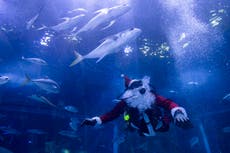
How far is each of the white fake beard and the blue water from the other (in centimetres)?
174

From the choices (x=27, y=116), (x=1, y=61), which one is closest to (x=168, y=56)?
(x=1, y=61)

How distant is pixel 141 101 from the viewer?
15.0ft

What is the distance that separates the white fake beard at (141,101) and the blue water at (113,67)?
5.71ft

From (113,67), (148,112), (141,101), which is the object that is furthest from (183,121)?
(113,67)

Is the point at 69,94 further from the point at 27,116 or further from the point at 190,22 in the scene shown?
the point at 190,22

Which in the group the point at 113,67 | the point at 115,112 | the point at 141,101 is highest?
the point at 113,67

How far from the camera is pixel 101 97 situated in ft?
63.2

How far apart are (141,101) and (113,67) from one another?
396 inches

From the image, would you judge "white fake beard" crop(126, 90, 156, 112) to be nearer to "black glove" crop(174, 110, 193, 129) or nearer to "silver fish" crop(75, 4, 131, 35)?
"black glove" crop(174, 110, 193, 129)

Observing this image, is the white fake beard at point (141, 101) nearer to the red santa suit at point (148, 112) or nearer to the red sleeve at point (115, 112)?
the red santa suit at point (148, 112)

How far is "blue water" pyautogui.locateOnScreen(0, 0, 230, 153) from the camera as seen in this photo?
10.2 metres

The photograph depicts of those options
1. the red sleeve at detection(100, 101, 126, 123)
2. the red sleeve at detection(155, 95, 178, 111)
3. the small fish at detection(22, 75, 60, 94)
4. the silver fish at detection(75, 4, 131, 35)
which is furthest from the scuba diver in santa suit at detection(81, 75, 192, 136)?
the small fish at detection(22, 75, 60, 94)

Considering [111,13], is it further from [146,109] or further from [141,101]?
[146,109]

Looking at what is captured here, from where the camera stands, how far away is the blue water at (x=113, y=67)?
33.5 feet
